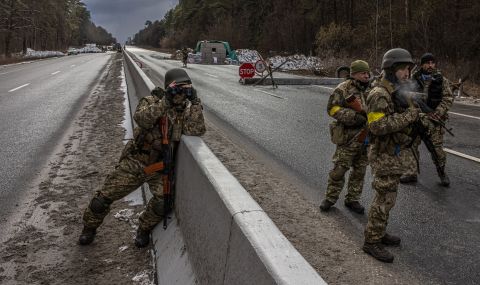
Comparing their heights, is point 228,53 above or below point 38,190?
above

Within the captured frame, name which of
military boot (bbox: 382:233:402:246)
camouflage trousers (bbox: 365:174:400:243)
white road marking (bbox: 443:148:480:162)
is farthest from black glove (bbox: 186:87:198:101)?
white road marking (bbox: 443:148:480:162)

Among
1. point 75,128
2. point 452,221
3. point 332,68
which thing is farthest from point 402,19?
point 452,221

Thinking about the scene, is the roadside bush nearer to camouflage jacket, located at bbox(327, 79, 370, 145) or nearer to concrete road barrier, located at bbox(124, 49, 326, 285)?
camouflage jacket, located at bbox(327, 79, 370, 145)

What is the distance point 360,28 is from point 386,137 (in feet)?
118

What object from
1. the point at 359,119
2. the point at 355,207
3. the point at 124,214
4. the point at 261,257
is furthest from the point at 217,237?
the point at 355,207

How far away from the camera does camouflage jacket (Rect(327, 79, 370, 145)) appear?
474 centimetres

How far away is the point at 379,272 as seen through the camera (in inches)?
137

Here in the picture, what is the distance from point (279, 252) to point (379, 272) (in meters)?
1.92

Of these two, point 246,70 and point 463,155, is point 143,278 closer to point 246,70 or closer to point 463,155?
point 463,155

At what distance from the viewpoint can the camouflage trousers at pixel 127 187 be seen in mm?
3975

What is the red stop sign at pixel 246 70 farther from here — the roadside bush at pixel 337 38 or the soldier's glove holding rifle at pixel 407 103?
the soldier's glove holding rifle at pixel 407 103

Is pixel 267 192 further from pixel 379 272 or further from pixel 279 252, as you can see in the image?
pixel 279 252

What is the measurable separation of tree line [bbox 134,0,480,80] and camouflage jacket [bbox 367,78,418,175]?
17.6 m

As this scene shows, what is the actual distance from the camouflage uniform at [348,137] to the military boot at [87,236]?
2460 mm
